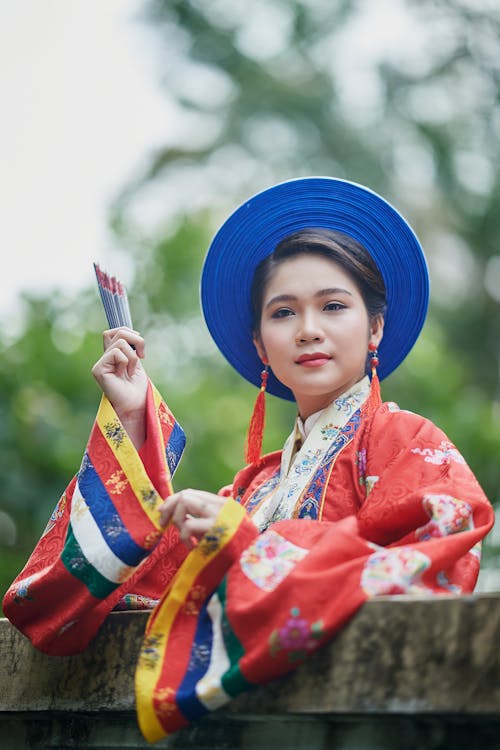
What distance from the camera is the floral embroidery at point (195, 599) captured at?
7.13ft

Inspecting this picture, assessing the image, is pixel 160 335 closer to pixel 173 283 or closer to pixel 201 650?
pixel 173 283

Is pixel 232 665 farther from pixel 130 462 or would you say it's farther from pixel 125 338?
pixel 125 338

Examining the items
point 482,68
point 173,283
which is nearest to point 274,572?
point 173,283

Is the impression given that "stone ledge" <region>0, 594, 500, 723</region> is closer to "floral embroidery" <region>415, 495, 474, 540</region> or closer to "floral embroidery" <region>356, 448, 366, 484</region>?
"floral embroidery" <region>415, 495, 474, 540</region>

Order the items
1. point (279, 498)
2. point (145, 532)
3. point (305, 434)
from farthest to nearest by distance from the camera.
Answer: point (305, 434), point (279, 498), point (145, 532)

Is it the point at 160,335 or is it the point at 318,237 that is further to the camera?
the point at 160,335

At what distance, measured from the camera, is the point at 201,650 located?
210cm

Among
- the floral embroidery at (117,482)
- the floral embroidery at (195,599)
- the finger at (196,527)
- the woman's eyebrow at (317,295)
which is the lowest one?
the floral embroidery at (195,599)

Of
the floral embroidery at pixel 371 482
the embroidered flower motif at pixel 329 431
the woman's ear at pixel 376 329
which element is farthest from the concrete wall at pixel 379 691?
the woman's ear at pixel 376 329

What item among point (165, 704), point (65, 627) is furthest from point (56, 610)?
point (165, 704)

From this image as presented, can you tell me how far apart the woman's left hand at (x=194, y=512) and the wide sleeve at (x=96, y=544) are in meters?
0.09

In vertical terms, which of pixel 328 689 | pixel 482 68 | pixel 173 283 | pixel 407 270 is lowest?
pixel 328 689

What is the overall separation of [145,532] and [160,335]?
28.4 feet

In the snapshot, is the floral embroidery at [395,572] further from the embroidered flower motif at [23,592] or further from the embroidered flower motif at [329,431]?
the embroidered flower motif at [23,592]
